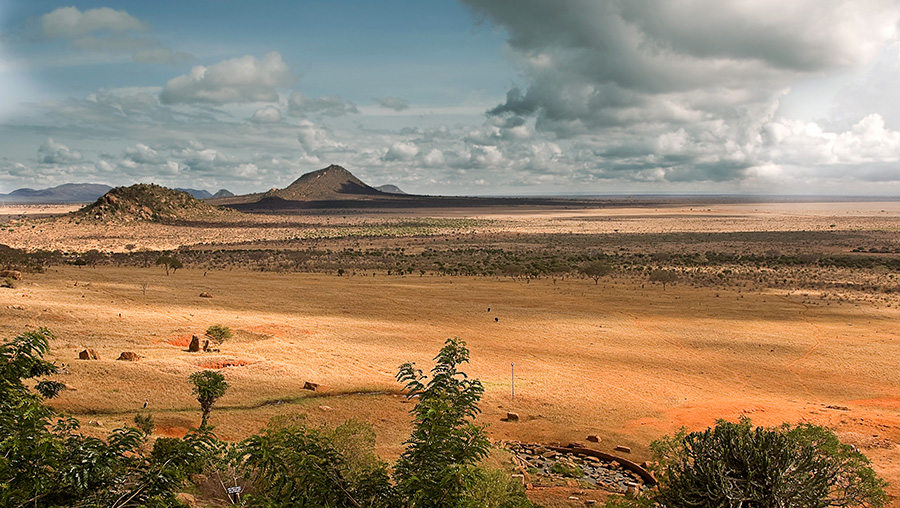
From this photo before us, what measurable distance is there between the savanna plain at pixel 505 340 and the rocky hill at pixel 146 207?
189 feet

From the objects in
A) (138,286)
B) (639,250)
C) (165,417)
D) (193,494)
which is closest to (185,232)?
(138,286)

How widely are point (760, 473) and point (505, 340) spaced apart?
2013 centimetres

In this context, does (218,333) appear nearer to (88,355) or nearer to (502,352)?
(88,355)

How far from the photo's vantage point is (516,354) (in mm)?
25469

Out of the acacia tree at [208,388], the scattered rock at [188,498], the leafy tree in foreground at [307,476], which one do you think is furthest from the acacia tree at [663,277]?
the leafy tree in foreground at [307,476]

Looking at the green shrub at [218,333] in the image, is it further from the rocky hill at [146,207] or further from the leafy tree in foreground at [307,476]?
the rocky hill at [146,207]

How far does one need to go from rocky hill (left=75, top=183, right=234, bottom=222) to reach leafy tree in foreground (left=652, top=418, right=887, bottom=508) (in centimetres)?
11527

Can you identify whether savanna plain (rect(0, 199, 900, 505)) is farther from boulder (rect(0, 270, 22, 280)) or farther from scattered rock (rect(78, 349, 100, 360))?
boulder (rect(0, 270, 22, 280))

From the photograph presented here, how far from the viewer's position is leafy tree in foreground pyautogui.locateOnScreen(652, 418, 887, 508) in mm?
7508

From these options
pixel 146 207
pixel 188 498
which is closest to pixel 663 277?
pixel 188 498

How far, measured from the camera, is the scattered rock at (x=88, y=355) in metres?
19.0

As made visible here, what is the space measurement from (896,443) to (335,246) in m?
68.7

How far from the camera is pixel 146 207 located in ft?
381

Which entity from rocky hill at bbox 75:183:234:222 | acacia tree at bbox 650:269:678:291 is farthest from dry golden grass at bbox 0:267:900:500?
rocky hill at bbox 75:183:234:222
